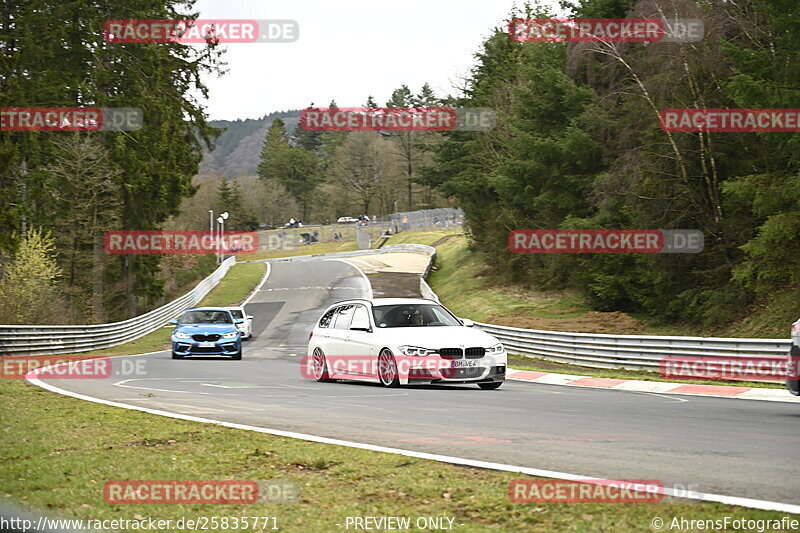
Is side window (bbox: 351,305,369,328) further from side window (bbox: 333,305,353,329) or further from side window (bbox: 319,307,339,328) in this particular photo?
side window (bbox: 319,307,339,328)

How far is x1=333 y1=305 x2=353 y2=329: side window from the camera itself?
56.5ft

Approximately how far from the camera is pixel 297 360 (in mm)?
29438

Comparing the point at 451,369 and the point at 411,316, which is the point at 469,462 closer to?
the point at 451,369

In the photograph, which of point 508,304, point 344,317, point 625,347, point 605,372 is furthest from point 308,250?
point 344,317

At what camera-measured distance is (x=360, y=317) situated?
16.8 meters

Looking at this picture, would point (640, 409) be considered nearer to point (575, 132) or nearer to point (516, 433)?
point (516, 433)

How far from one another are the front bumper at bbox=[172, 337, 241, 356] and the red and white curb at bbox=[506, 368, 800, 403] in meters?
8.90

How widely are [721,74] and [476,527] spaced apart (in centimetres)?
2770

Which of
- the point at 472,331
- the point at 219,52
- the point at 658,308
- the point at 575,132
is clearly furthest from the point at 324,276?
the point at 472,331

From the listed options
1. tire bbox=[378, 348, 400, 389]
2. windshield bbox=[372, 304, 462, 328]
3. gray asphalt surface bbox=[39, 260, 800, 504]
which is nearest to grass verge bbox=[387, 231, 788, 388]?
gray asphalt surface bbox=[39, 260, 800, 504]

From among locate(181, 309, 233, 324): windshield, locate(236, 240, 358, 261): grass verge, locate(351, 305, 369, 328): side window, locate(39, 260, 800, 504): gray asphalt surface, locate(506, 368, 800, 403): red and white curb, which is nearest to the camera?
locate(39, 260, 800, 504): gray asphalt surface

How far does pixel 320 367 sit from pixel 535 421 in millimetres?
8121

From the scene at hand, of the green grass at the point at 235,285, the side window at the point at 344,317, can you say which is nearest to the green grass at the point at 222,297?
the green grass at the point at 235,285

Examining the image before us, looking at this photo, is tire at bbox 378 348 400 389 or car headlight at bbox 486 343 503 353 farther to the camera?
tire at bbox 378 348 400 389
